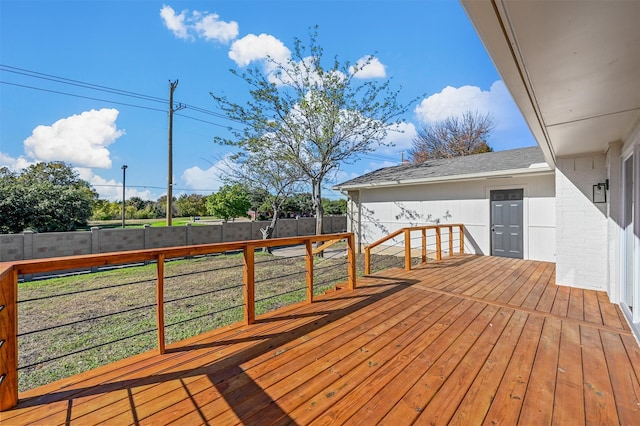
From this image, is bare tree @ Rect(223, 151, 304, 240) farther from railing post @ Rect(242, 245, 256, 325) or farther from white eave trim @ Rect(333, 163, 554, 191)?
railing post @ Rect(242, 245, 256, 325)

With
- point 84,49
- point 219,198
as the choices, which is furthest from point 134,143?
point 84,49

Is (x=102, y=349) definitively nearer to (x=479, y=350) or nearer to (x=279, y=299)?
(x=279, y=299)

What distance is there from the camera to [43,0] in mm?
6539

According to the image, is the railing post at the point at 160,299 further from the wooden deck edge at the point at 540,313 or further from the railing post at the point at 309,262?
the wooden deck edge at the point at 540,313

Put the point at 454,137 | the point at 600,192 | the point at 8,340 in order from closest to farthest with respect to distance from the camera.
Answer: the point at 8,340
the point at 600,192
the point at 454,137

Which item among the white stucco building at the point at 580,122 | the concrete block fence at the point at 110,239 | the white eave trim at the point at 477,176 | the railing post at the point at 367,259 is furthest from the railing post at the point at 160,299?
the concrete block fence at the point at 110,239

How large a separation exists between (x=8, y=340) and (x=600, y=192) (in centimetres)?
666

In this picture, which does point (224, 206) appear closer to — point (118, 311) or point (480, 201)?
point (118, 311)

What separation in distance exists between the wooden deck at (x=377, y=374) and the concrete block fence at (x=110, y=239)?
9.64 m

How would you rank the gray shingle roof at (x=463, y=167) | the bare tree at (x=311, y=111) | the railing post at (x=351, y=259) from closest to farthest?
the railing post at (x=351, y=259) → the gray shingle roof at (x=463, y=167) → the bare tree at (x=311, y=111)

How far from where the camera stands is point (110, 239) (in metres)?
9.78

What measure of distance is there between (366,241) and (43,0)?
437 inches

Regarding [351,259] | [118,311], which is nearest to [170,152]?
[118,311]

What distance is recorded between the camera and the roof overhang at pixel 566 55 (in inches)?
49.7
